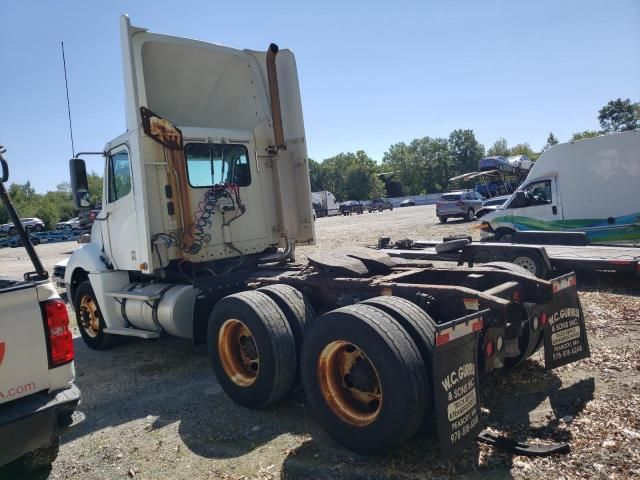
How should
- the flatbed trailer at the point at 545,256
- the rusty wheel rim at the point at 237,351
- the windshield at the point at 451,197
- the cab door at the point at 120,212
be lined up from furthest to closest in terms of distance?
the windshield at the point at 451,197 < the flatbed trailer at the point at 545,256 < the cab door at the point at 120,212 < the rusty wheel rim at the point at 237,351

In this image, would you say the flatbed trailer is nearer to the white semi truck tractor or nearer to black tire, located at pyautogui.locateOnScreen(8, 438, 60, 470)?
the white semi truck tractor

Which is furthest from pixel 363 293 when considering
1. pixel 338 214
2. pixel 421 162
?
pixel 421 162

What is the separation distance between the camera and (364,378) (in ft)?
12.3

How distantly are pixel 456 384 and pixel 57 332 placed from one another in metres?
2.70

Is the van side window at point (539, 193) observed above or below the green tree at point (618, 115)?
below

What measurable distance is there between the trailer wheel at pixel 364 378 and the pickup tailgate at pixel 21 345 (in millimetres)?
1918

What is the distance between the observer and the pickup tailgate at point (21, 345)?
10.1 ft

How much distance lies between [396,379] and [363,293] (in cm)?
136

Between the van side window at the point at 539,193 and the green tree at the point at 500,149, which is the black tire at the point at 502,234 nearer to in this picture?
the van side window at the point at 539,193

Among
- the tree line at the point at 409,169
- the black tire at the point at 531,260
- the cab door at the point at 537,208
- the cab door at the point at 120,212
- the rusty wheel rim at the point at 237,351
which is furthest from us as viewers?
the tree line at the point at 409,169

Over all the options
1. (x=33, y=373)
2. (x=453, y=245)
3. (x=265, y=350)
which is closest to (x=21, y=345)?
(x=33, y=373)

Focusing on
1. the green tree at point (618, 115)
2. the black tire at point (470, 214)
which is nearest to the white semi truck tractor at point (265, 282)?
the black tire at point (470, 214)

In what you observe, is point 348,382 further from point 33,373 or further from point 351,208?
point 351,208

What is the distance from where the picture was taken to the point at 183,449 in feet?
13.4
